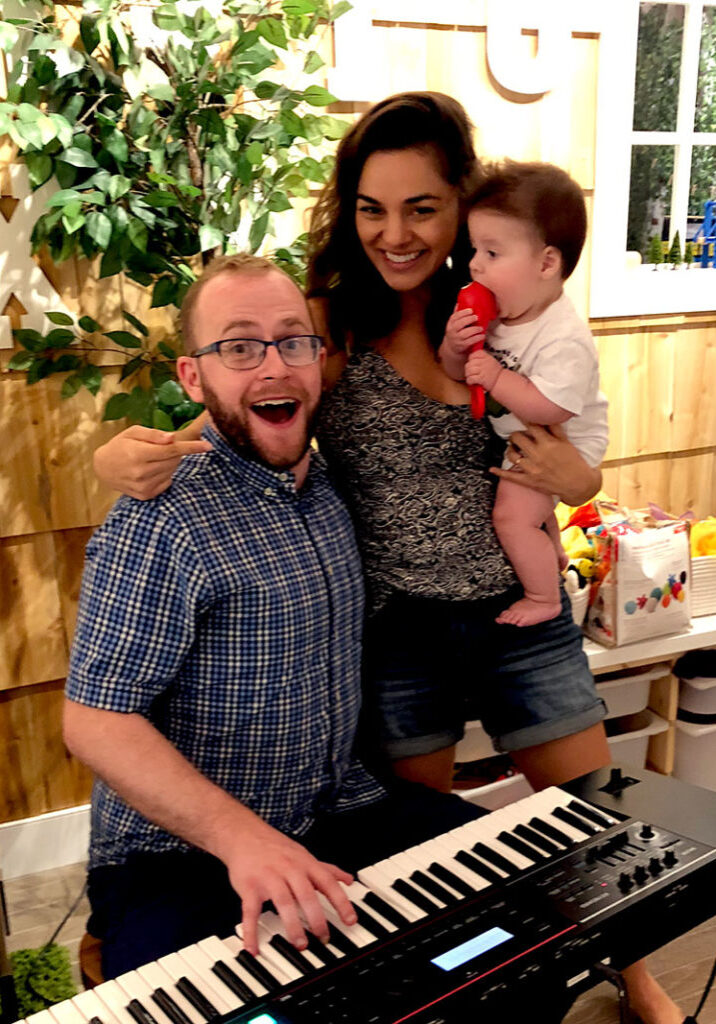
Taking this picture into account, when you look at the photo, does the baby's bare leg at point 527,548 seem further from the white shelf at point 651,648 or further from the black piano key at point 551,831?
the white shelf at point 651,648

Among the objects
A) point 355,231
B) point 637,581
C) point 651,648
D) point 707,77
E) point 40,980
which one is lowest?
point 40,980

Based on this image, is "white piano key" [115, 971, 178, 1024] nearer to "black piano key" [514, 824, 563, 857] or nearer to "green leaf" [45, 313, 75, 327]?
"black piano key" [514, 824, 563, 857]

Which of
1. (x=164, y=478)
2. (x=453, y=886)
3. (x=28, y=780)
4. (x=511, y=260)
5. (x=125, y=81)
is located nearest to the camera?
(x=453, y=886)

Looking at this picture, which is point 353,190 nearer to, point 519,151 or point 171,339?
point 171,339

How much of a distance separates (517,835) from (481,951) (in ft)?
0.83

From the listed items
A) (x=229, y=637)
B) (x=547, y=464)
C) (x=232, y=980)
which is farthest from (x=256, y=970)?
(x=547, y=464)

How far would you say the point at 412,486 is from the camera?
1556 mm

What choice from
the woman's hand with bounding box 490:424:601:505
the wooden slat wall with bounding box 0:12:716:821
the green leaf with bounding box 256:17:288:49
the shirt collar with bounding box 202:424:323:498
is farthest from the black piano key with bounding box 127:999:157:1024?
the green leaf with bounding box 256:17:288:49

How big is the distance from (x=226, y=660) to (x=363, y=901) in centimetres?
39

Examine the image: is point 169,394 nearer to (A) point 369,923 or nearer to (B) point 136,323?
(B) point 136,323

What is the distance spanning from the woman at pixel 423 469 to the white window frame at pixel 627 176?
1.37 m

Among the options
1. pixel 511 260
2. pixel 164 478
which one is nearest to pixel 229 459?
pixel 164 478

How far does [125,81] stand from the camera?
2133 mm

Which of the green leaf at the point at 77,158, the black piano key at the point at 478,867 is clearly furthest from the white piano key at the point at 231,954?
the green leaf at the point at 77,158
